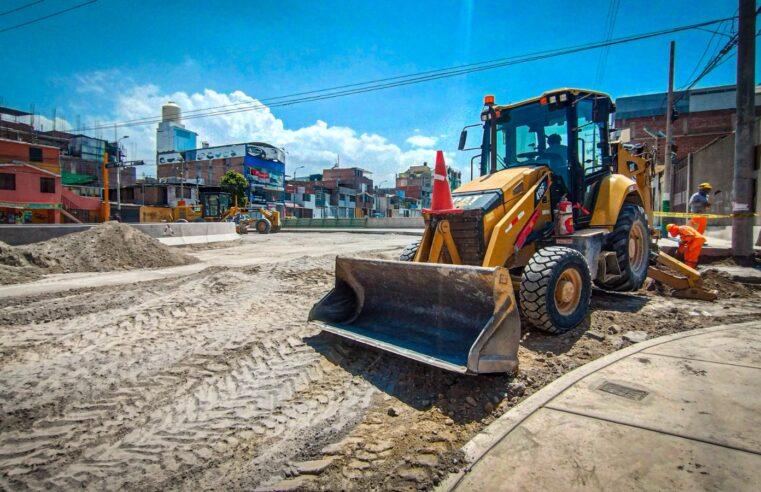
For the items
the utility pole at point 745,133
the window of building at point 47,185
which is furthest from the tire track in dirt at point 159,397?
the window of building at point 47,185

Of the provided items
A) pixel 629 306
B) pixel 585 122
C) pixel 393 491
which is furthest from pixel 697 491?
pixel 585 122

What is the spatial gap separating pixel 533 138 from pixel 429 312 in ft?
11.6

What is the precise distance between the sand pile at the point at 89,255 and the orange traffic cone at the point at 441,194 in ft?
30.1

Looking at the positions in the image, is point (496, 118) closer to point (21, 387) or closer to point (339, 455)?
point (339, 455)

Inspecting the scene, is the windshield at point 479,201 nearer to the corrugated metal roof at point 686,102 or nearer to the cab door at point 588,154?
the cab door at point 588,154

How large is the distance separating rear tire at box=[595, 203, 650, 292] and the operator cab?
51 centimetres

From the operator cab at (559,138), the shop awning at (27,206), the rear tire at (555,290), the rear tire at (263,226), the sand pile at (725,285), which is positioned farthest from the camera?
the rear tire at (263,226)

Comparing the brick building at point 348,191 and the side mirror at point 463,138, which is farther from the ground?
the brick building at point 348,191

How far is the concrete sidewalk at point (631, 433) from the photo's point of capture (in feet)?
6.72

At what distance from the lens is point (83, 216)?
32.4 metres

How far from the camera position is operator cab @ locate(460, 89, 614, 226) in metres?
5.55

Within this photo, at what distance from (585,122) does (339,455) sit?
5558mm

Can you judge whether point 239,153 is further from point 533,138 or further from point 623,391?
point 623,391

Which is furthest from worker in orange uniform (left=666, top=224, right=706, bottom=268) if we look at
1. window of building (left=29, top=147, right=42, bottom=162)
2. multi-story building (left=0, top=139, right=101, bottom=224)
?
window of building (left=29, top=147, right=42, bottom=162)
